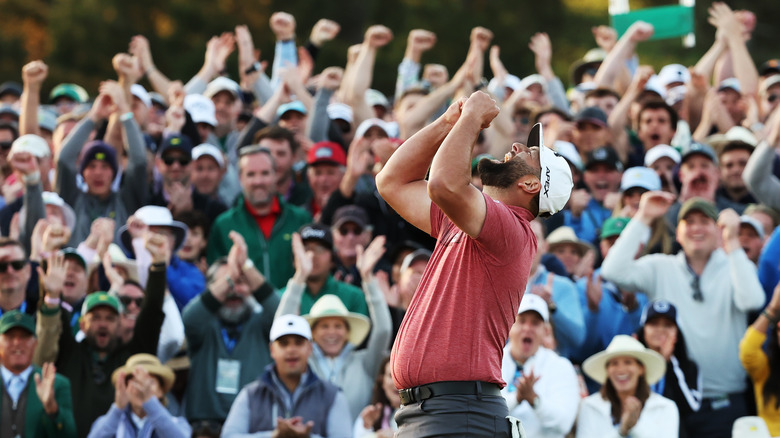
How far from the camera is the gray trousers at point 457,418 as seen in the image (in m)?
6.06

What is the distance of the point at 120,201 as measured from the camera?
40.5ft

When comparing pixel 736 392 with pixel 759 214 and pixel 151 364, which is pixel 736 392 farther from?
pixel 151 364

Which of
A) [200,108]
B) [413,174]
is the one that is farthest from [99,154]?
[413,174]

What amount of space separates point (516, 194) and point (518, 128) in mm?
7874

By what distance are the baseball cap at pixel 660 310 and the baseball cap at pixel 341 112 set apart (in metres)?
4.61

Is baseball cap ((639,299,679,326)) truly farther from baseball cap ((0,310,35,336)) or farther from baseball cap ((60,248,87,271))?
baseball cap ((0,310,35,336))

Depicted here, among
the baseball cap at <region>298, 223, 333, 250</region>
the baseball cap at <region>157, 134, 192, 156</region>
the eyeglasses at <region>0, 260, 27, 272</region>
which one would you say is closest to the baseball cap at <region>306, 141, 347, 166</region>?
the baseball cap at <region>157, 134, 192, 156</region>

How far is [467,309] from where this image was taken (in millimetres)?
6078

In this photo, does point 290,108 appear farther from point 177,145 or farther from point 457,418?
point 457,418

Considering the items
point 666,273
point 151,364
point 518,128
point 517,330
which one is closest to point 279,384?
point 151,364

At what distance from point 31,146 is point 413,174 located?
6.45 meters

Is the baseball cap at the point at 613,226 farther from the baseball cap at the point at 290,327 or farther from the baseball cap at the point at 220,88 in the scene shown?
the baseball cap at the point at 220,88

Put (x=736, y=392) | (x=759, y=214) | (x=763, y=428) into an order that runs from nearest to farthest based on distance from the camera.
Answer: (x=763, y=428) → (x=736, y=392) → (x=759, y=214)

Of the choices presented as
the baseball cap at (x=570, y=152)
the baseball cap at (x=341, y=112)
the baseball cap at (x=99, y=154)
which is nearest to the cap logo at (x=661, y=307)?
the baseball cap at (x=570, y=152)
